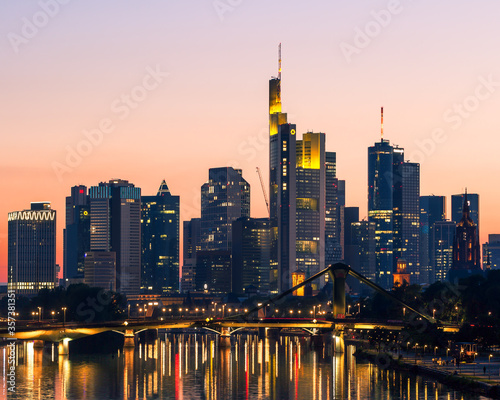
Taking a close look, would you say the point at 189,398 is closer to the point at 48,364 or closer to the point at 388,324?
the point at 48,364

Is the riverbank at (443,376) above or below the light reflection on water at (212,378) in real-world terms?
above

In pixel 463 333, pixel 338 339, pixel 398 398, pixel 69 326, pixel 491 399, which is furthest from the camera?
pixel 338 339

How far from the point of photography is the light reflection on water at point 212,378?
12438 centimetres

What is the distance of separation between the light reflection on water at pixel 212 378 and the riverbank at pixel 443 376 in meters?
1.53

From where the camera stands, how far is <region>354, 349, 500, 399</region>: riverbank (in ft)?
379

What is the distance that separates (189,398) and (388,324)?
2991 inches

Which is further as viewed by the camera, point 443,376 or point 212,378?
point 212,378

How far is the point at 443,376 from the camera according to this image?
429 ft

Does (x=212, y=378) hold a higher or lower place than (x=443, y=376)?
lower

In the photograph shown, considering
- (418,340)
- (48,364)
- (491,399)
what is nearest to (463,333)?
(418,340)

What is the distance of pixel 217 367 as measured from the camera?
16375cm

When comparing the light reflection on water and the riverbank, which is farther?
the light reflection on water

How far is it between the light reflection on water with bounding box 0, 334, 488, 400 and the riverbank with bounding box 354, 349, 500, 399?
1528mm

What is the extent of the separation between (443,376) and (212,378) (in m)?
32.3
